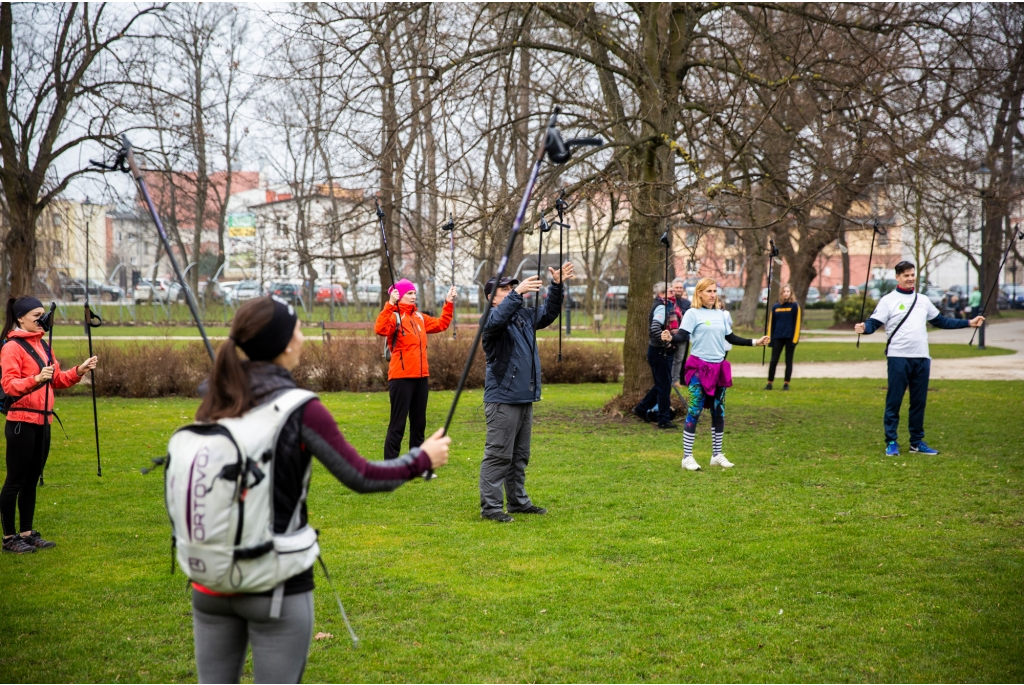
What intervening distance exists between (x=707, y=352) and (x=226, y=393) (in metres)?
6.91

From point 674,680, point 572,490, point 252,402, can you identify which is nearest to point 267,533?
point 252,402

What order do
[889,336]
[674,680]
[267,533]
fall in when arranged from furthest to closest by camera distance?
[889,336], [674,680], [267,533]

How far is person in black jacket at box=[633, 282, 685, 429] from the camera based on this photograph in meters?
11.6

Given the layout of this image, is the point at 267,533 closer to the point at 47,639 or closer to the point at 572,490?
the point at 47,639

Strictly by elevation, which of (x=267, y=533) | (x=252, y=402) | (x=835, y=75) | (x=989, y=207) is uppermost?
(x=835, y=75)

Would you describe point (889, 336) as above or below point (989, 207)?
below

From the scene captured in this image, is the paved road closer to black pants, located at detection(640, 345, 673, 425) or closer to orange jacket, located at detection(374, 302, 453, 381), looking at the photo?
black pants, located at detection(640, 345, 673, 425)

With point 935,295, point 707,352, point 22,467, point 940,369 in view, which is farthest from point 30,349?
point 935,295

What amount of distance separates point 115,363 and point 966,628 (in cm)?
1607

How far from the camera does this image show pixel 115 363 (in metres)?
16.5

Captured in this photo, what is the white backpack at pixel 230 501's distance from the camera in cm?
246

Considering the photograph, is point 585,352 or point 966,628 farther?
point 585,352

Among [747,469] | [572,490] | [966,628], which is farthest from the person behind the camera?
[747,469]

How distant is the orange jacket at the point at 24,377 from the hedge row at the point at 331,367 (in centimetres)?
989
